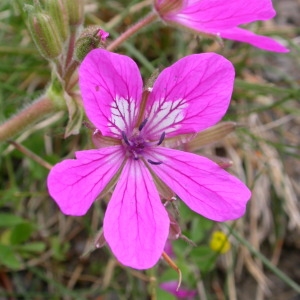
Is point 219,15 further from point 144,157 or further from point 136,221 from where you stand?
point 136,221

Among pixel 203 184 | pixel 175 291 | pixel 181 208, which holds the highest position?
pixel 203 184

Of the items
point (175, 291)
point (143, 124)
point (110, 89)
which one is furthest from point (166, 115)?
point (175, 291)

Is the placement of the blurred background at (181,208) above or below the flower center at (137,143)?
below

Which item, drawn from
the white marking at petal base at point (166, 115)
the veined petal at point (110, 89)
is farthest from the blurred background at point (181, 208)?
the veined petal at point (110, 89)

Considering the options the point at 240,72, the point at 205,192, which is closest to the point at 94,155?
the point at 205,192

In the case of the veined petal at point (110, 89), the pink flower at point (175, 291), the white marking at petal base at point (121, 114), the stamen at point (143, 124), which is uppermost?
the veined petal at point (110, 89)

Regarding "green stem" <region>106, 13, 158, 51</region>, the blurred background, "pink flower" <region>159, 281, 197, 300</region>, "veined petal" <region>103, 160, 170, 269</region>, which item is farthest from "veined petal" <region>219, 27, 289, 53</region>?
"pink flower" <region>159, 281, 197, 300</region>

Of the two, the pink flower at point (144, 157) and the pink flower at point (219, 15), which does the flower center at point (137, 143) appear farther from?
the pink flower at point (219, 15)
